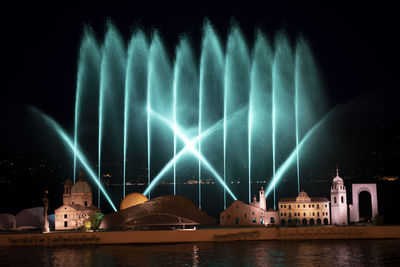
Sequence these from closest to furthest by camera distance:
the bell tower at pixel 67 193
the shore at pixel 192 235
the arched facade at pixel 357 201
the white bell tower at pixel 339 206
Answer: the shore at pixel 192 235 < the white bell tower at pixel 339 206 < the arched facade at pixel 357 201 < the bell tower at pixel 67 193

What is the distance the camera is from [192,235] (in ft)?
206

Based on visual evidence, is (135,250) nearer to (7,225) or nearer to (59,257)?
(59,257)

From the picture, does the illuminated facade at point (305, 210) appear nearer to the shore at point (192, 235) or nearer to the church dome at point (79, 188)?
the shore at point (192, 235)

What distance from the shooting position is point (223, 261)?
4766 centimetres

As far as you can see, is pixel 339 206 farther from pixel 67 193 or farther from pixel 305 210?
pixel 67 193

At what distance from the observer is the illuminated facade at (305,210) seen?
226 feet

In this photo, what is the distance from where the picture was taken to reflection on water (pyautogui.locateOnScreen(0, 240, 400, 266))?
4716 cm

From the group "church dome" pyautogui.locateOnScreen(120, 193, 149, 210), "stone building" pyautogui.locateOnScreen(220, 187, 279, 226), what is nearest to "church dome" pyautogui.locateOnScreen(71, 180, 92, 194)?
"church dome" pyautogui.locateOnScreen(120, 193, 149, 210)

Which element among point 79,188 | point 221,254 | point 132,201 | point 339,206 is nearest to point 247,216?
point 339,206

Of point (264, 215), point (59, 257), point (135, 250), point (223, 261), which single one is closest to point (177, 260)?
point (223, 261)

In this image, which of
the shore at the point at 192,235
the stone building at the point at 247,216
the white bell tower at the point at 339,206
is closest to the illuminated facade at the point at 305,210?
the white bell tower at the point at 339,206

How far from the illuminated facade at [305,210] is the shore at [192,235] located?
554 cm

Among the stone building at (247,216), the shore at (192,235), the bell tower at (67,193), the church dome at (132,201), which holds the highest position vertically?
the bell tower at (67,193)

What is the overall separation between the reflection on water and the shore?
2.00m
